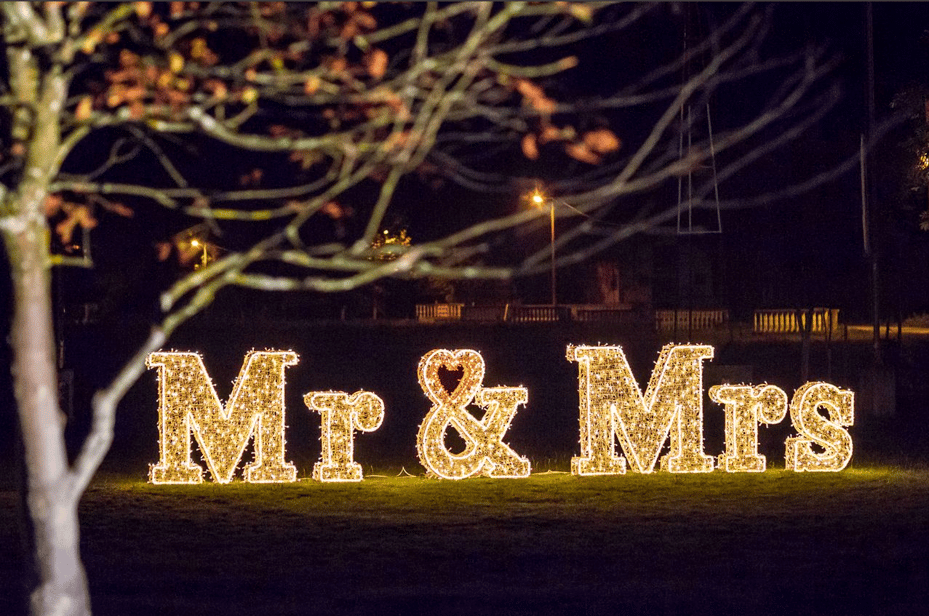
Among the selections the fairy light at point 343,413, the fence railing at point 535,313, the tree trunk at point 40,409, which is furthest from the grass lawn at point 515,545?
the fence railing at point 535,313

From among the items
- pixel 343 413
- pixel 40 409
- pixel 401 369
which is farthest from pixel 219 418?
pixel 401 369

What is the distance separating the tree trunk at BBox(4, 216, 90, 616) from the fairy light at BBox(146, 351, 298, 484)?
8.19 meters

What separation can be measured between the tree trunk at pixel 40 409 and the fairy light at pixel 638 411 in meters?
9.62

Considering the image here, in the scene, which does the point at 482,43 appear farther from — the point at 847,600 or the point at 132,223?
the point at 132,223

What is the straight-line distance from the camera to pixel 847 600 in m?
9.67

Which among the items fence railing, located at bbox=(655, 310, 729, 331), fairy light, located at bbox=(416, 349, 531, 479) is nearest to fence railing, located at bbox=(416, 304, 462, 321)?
fence railing, located at bbox=(655, 310, 729, 331)

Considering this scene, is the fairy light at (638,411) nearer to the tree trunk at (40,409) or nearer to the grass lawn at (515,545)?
the grass lawn at (515,545)

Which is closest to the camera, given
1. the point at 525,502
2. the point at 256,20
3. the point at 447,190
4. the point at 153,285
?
the point at 256,20

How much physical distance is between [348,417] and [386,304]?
4832 cm

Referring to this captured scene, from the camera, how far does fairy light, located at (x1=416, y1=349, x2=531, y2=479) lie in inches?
620

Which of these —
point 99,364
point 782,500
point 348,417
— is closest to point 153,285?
point 99,364

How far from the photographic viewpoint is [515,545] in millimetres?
11852

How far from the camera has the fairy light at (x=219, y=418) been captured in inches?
608

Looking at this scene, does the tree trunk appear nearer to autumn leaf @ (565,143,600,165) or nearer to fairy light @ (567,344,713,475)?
autumn leaf @ (565,143,600,165)
